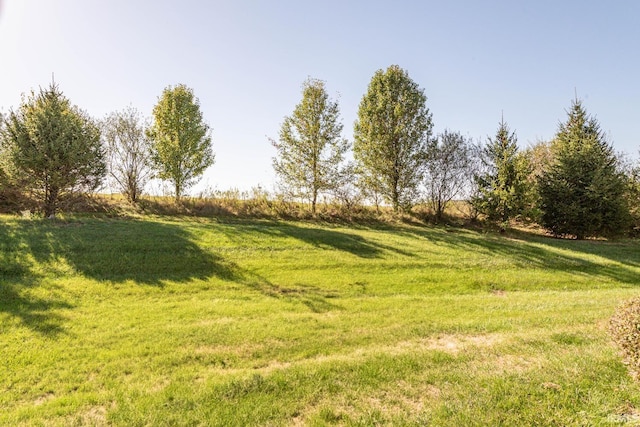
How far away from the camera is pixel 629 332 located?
18.6ft

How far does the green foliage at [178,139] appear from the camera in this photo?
29938 mm

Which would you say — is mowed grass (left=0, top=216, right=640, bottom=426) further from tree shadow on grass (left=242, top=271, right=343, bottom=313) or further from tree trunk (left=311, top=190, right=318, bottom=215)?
tree trunk (left=311, top=190, right=318, bottom=215)

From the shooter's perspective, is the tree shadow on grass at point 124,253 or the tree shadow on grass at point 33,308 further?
the tree shadow on grass at point 124,253

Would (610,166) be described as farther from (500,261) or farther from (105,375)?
(105,375)

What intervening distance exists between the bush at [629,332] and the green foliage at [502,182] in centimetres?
2188

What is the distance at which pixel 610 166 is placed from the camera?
27469mm

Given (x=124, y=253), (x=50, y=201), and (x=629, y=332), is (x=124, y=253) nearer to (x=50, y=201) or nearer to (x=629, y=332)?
(x=50, y=201)

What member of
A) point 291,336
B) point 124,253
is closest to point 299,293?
point 291,336

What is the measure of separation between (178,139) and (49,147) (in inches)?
443

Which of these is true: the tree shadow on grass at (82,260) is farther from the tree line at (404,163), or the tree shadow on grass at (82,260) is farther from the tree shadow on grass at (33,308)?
the tree line at (404,163)

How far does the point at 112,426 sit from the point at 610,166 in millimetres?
36742

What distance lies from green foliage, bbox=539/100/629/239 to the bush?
25.4 m

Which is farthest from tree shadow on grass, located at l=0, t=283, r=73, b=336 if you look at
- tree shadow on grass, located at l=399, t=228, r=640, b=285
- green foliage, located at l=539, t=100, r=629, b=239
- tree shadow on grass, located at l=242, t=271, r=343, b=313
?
green foliage, located at l=539, t=100, r=629, b=239

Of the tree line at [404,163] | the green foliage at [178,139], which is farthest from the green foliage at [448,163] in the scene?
the green foliage at [178,139]
